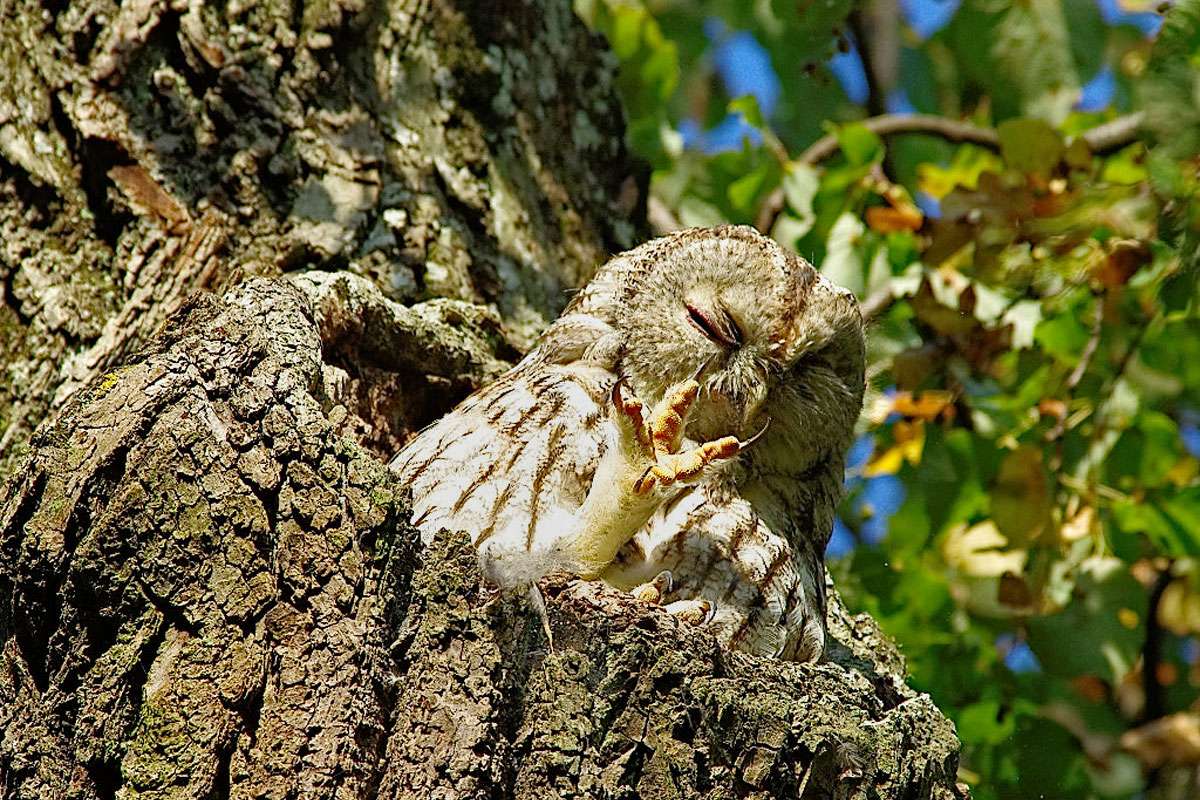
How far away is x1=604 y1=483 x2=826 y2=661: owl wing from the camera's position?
8.16 feet

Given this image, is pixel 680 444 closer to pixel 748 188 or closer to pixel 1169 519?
pixel 748 188

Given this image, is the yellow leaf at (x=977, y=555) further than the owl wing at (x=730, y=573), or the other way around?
the yellow leaf at (x=977, y=555)

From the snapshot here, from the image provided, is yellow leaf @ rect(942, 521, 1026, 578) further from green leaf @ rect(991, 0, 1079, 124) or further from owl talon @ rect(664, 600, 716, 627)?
owl talon @ rect(664, 600, 716, 627)

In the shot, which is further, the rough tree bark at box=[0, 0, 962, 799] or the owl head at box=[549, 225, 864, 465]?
the owl head at box=[549, 225, 864, 465]

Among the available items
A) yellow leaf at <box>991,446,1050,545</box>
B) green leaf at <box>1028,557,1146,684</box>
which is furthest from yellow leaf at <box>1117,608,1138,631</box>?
yellow leaf at <box>991,446,1050,545</box>

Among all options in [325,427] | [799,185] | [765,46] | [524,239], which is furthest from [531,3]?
[325,427]

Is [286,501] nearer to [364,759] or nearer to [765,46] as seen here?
[364,759]

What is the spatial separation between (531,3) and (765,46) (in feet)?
4.26

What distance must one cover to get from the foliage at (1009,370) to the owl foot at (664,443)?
3.47ft

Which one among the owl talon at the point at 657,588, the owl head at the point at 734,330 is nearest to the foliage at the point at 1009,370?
the owl head at the point at 734,330

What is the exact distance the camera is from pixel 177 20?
113 inches

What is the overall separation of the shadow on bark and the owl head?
31.4 inches

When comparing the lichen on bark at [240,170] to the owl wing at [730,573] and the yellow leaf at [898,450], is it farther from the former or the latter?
the yellow leaf at [898,450]

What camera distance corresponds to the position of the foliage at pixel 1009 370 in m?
3.51
